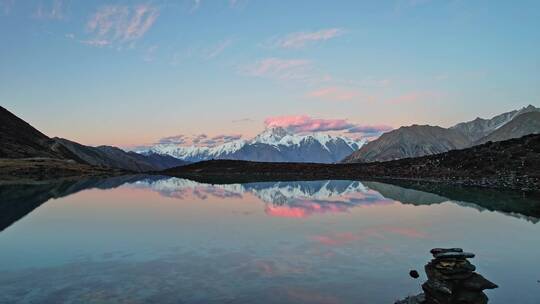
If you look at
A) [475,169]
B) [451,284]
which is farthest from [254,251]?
[475,169]

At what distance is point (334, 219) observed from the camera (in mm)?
42625

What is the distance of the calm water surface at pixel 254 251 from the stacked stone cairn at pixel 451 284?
0.74 m

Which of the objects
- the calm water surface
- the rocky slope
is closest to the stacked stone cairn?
the calm water surface

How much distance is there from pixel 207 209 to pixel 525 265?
36725 mm

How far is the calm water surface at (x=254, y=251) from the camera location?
19.3 m

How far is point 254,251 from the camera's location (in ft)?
91.1

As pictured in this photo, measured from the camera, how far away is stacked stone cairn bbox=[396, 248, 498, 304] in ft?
59.7

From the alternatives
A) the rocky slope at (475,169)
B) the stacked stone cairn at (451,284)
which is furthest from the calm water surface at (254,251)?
the rocky slope at (475,169)

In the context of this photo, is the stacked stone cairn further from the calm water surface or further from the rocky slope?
the rocky slope

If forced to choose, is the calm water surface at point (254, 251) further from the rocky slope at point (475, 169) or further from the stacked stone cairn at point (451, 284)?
the rocky slope at point (475, 169)

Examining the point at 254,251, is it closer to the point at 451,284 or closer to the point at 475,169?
the point at 451,284

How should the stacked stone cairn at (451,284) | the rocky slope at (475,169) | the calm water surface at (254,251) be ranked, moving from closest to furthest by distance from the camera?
1. the stacked stone cairn at (451,284)
2. the calm water surface at (254,251)
3. the rocky slope at (475,169)

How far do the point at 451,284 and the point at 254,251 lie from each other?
13078 millimetres

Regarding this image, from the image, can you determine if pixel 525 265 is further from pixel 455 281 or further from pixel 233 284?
pixel 233 284
